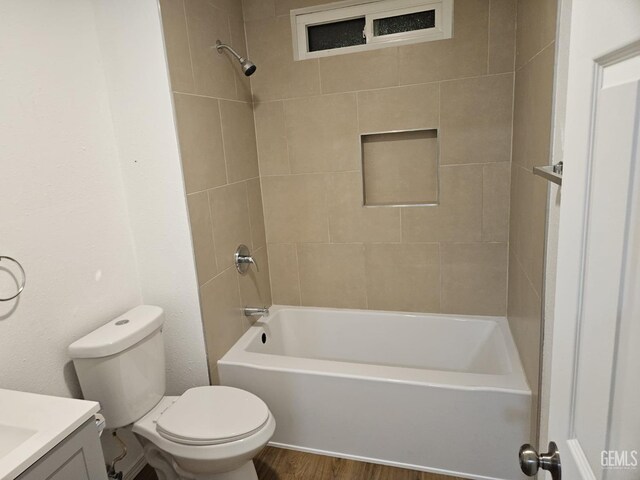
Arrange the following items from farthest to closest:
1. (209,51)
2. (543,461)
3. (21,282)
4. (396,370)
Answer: (209,51) → (396,370) → (21,282) → (543,461)

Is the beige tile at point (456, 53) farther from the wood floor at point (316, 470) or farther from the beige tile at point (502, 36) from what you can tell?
the wood floor at point (316, 470)

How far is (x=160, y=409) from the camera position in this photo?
5.93 ft

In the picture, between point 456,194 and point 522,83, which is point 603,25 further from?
point 456,194

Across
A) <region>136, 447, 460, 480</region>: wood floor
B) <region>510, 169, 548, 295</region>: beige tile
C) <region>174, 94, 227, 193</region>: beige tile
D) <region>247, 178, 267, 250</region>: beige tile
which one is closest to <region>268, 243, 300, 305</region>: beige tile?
<region>247, 178, 267, 250</region>: beige tile

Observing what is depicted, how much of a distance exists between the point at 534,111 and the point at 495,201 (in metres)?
0.71

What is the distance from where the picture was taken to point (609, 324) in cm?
56

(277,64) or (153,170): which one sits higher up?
(277,64)

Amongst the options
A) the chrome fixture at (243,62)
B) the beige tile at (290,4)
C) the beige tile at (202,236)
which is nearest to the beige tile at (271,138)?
the chrome fixture at (243,62)

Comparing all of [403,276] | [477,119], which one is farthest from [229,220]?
[477,119]

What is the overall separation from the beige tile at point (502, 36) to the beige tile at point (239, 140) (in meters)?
1.33

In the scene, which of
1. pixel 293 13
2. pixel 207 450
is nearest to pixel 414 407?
pixel 207 450

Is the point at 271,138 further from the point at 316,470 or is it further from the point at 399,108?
the point at 316,470

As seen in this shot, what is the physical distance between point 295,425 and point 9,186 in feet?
5.17

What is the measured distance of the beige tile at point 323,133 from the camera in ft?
7.98
